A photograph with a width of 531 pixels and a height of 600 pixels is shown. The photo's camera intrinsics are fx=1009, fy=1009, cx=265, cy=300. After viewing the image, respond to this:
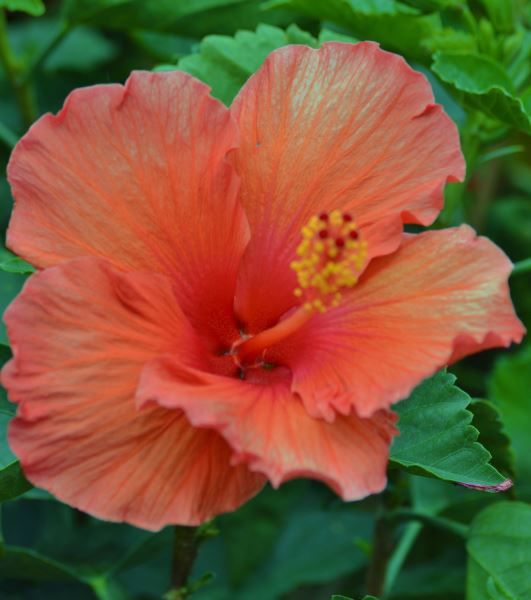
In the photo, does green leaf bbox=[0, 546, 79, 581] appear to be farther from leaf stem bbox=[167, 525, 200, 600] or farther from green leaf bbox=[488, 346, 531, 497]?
green leaf bbox=[488, 346, 531, 497]

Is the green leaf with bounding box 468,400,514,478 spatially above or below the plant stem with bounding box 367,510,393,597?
above

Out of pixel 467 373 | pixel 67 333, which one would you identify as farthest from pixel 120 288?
pixel 467 373

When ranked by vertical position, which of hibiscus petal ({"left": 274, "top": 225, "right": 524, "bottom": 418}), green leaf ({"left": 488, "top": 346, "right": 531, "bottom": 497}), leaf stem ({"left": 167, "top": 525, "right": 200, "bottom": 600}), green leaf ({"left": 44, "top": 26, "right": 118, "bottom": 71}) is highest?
hibiscus petal ({"left": 274, "top": 225, "right": 524, "bottom": 418})

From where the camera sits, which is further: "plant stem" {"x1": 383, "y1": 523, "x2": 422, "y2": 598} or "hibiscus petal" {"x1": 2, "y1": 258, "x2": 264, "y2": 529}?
"plant stem" {"x1": 383, "y1": 523, "x2": 422, "y2": 598}

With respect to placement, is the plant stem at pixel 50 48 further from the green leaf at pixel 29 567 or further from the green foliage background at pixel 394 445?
the green leaf at pixel 29 567

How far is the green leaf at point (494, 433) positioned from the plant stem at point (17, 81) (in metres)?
0.96

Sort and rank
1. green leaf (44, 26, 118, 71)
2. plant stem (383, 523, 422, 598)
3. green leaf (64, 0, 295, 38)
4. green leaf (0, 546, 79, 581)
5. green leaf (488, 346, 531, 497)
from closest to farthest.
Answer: green leaf (0, 546, 79, 581) → plant stem (383, 523, 422, 598) → green leaf (64, 0, 295, 38) → green leaf (488, 346, 531, 497) → green leaf (44, 26, 118, 71)

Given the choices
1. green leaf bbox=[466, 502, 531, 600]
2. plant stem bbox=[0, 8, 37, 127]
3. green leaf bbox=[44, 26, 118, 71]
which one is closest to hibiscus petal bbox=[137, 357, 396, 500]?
green leaf bbox=[466, 502, 531, 600]

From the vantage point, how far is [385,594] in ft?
4.89

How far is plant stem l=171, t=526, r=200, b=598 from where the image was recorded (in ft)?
3.78

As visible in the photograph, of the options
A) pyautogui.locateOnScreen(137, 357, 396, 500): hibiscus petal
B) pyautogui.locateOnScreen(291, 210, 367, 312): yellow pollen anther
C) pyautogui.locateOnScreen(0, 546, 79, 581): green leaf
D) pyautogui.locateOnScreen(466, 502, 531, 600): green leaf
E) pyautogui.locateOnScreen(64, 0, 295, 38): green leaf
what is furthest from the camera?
pyautogui.locateOnScreen(64, 0, 295, 38): green leaf

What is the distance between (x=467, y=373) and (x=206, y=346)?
1014 millimetres

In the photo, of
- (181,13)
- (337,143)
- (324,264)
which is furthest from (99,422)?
(181,13)

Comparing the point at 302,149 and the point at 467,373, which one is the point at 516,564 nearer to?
the point at 302,149
